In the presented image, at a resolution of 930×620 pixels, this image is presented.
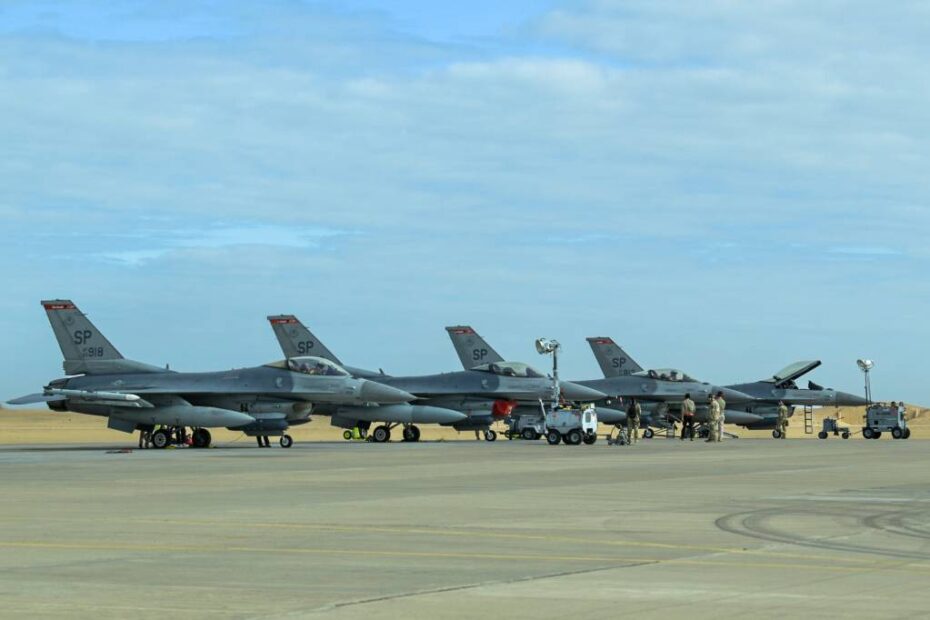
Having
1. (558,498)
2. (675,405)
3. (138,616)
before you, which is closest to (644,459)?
(558,498)

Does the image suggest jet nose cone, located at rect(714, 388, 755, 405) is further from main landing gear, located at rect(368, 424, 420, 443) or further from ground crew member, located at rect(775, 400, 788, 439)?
main landing gear, located at rect(368, 424, 420, 443)

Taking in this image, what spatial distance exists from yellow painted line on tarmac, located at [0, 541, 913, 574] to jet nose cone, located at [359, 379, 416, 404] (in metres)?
33.0

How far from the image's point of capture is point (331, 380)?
46.3 meters

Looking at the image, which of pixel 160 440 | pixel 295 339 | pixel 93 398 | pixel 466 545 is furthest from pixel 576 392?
pixel 466 545

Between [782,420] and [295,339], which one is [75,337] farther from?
[782,420]

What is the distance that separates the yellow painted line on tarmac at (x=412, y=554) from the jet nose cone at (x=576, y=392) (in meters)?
44.1

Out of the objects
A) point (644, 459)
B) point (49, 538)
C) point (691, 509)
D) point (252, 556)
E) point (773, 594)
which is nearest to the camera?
point (773, 594)

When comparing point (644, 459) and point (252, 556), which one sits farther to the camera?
point (644, 459)

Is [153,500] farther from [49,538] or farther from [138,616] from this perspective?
[138,616]

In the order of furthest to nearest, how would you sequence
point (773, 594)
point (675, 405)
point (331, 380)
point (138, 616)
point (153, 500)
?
point (675, 405), point (331, 380), point (153, 500), point (773, 594), point (138, 616)

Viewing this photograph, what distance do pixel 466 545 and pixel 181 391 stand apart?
32.9 meters

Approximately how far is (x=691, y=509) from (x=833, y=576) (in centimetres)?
668

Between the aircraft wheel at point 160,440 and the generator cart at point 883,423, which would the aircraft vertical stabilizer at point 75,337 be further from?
the generator cart at point 883,423

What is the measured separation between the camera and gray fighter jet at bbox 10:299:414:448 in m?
44.6
